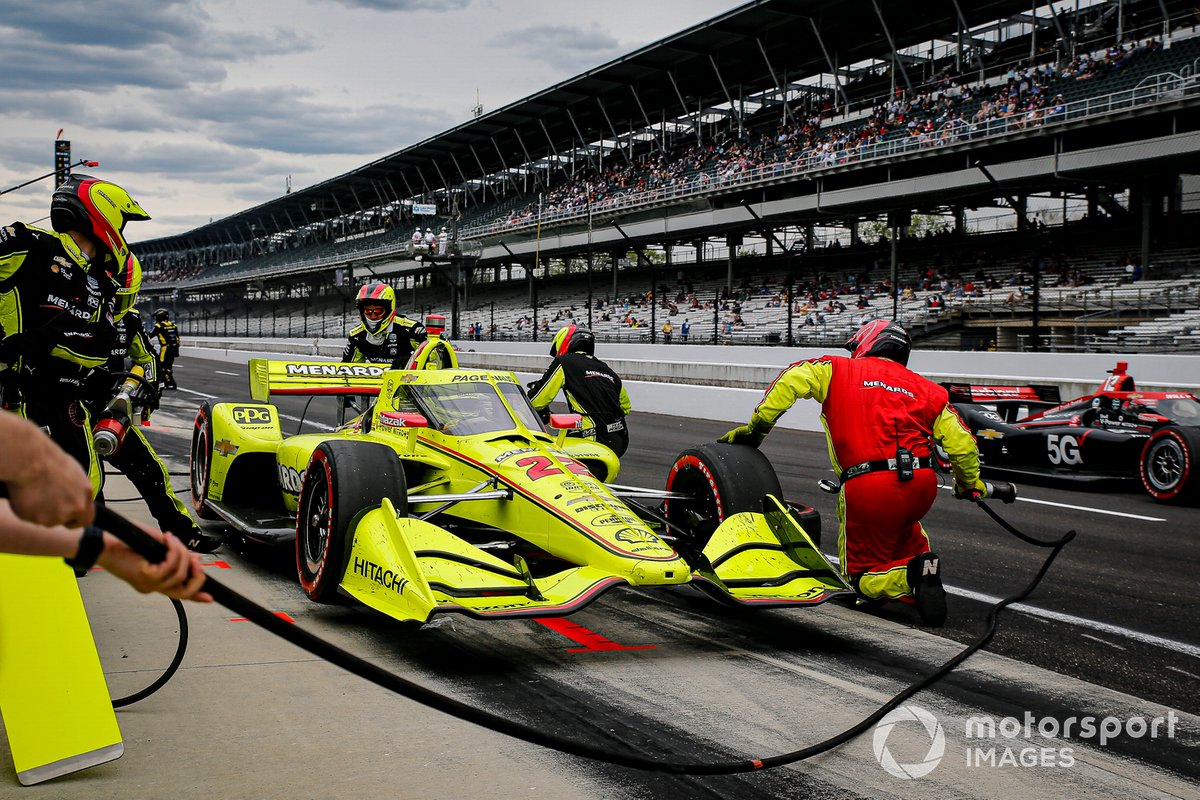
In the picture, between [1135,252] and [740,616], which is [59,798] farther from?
[1135,252]

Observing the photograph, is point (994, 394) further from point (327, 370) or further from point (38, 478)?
point (38, 478)

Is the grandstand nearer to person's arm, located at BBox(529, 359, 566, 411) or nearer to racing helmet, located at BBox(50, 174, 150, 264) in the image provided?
person's arm, located at BBox(529, 359, 566, 411)

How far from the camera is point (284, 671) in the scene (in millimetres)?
4656

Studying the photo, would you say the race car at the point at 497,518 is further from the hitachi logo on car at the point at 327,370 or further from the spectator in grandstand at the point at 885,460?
the hitachi logo on car at the point at 327,370

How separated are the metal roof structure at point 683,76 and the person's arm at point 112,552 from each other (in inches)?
1540

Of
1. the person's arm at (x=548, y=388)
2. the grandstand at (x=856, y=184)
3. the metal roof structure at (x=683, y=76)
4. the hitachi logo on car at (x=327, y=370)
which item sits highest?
the metal roof structure at (x=683, y=76)

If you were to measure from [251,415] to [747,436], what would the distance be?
4.08 metres

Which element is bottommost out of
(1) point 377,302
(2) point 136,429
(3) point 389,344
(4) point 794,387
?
(2) point 136,429

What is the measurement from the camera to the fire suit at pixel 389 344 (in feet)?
33.8

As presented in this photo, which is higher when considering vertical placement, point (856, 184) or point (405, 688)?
point (856, 184)

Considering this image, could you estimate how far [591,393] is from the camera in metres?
8.94

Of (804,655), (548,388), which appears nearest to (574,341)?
(548,388)

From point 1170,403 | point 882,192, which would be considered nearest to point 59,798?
point 1170,403

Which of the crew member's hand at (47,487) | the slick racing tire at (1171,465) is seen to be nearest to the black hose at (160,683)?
the crew member's hand at (47,487)
